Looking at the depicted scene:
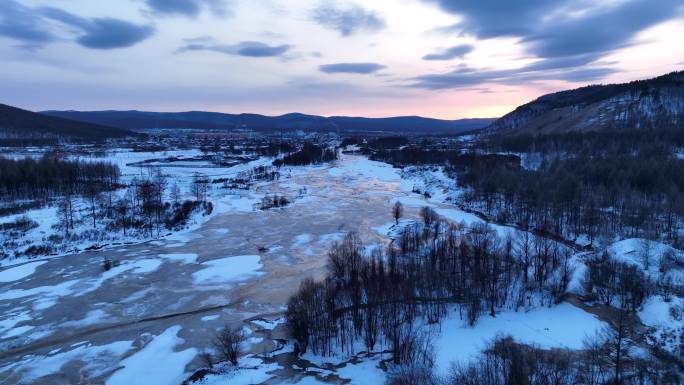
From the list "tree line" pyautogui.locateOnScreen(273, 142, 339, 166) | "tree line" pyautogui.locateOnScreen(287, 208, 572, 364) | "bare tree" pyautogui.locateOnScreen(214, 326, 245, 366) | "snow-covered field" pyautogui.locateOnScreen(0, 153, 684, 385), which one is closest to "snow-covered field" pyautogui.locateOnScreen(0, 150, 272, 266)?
"snow-covered field" pyautogui.locateOnScreen(0, 153, 684, 385)

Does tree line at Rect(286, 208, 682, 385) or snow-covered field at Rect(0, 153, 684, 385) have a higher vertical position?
tree line at Rect(286, 208, 682, 385)

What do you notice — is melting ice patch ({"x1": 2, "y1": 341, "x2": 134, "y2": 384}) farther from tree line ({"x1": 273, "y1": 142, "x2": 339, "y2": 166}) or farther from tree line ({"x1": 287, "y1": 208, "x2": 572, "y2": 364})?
tree line ({"x1": 273, "y1": 142, "x2": 339, "y2": 166})

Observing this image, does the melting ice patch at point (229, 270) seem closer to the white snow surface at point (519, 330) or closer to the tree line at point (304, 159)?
the white snow surface at point (519, 330)

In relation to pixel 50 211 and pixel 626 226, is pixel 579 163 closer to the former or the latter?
pixel 626 226

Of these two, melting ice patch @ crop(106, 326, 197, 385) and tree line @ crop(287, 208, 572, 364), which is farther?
tree line @ crop(287, 208, 572, 364)

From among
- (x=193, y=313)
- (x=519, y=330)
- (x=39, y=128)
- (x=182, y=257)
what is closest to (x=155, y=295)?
(x=193, y=313)

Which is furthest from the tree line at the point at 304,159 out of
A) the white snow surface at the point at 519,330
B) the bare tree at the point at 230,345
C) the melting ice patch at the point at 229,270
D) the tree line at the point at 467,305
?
the white snow surface at the point at 519,330
